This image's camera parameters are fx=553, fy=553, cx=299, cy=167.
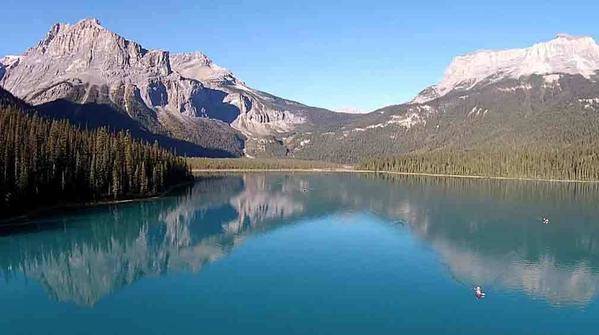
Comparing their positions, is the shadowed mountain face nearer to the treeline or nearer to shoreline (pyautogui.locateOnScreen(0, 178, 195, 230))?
shoreline (pyautogui.locateOnScreen(0, 178, 195, 230))

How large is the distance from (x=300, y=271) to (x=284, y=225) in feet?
121

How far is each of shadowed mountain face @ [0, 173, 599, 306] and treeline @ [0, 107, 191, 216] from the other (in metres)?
5.73

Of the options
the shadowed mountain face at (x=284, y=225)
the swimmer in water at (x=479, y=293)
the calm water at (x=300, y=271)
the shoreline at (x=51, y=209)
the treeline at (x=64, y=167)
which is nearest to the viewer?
the calm water at (x=300, y=271)

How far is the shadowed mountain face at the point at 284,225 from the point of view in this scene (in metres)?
58.9

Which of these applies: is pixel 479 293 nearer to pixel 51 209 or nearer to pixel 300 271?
pixel 300 271

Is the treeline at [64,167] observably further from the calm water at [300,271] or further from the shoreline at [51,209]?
the calm water at [300,271]

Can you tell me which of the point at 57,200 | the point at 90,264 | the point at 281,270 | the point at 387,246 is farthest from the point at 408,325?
the point at 57,200

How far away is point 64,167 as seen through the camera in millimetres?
103500

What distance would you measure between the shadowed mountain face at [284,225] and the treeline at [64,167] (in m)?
5.73

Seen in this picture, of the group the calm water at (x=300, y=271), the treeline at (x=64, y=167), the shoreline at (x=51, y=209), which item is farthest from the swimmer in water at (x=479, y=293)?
the treeline at (x=64, y=167)

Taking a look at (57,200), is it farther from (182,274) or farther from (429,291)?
(429,291)

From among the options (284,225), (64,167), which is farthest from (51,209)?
(284,225)

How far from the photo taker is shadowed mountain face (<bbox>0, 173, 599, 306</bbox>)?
193 feet

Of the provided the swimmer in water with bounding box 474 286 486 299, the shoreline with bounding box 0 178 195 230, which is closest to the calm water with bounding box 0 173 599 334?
the swimmer in water with bounding box 474 286 486 299
